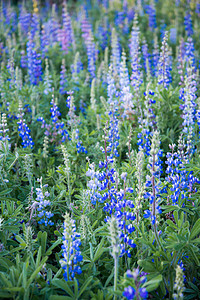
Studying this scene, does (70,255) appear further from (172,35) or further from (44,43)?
(172,35)

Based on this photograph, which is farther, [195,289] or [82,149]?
[82,149]

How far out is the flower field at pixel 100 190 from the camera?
6.04ft

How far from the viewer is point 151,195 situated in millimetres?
1929

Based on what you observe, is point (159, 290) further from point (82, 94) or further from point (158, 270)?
point (82, 94)

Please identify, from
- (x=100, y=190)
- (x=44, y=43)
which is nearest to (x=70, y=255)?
(x=100, y=190)

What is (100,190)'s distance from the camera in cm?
251

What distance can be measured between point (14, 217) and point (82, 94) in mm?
2746

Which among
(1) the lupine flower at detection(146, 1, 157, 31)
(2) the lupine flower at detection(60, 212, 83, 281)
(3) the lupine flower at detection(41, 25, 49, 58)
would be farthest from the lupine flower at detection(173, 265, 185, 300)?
(1) the lupine flower at detection(146, 1, 157, 31)

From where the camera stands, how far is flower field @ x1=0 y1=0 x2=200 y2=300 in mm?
1841

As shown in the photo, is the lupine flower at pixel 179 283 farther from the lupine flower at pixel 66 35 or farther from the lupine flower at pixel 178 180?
the lupine flower at pixel 66 35

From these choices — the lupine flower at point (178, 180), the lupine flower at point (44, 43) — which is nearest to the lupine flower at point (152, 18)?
the lupine flower at point (44, 43)

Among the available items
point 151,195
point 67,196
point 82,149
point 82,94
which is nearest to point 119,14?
point 82,94

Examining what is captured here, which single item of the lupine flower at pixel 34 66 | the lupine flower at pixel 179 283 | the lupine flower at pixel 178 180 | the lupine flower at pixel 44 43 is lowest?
the lupine flower at pixel 179 283

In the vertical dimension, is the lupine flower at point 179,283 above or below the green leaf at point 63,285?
above
